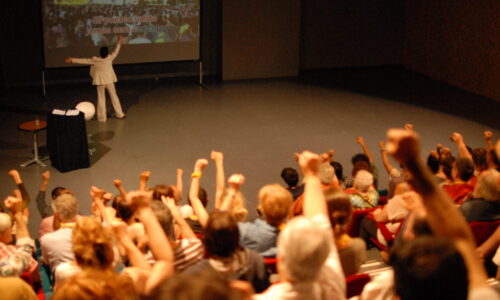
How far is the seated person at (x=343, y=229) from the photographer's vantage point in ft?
10.0

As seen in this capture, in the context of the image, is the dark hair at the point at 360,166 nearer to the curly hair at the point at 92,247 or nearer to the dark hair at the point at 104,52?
the curly hair at the point at 92,247

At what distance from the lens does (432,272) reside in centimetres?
170

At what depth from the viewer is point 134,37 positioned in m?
12.0

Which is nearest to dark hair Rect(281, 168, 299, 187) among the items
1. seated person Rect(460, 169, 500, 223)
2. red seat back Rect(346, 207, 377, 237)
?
red seat back Rect(346, 207, 377, 237)

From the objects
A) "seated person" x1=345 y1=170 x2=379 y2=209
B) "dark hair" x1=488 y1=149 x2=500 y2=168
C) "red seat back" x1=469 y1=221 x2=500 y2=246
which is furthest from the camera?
"dark hair" x1=488 y1=149 x2=500 y2=168

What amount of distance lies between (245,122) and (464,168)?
17.0 feet

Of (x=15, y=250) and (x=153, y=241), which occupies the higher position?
(x=153, y=241)

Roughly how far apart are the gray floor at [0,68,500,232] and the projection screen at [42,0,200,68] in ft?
2.09

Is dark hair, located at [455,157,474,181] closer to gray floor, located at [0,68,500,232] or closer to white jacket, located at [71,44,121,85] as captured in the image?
gray floor, located at [0,68,500,232]

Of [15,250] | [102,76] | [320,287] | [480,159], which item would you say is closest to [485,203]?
[480,159]

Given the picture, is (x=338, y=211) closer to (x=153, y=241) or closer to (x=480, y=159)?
(x=153, y=241)

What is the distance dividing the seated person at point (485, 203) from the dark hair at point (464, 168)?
2.07ft

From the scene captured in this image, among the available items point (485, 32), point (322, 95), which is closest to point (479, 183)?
point (322, 95)

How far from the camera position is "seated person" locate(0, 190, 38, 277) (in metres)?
3.63
